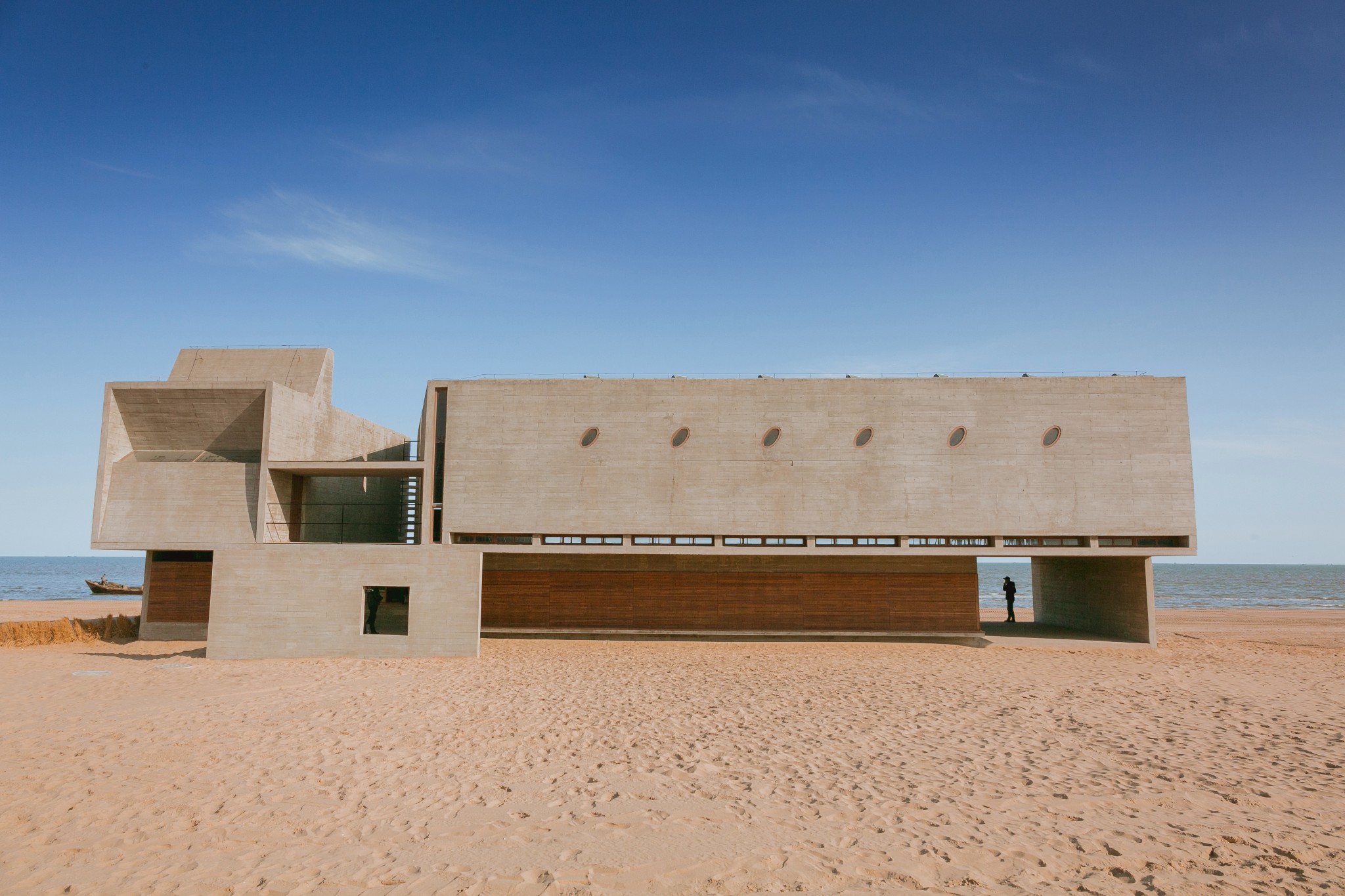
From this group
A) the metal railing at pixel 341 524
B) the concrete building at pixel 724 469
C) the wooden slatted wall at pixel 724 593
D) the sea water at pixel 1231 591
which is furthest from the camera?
the sea water at pixel 1231 591

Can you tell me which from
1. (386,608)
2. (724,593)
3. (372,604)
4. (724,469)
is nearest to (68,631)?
(386,608)

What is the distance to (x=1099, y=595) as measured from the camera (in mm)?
24391

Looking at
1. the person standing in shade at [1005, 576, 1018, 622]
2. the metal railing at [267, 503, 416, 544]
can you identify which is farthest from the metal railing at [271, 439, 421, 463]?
the person standing in shade at [1005, 576, 1018, 622]

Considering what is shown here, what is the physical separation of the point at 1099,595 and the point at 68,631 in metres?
31.0

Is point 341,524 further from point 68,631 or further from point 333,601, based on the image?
point 68,631

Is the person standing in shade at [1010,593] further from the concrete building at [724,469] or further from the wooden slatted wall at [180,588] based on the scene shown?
the wooden slatted wall at [180,588]

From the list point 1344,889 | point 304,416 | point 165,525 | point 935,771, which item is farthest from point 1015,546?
point 165,525

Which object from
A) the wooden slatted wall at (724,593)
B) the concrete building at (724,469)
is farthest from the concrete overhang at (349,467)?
the wooden slatted wall at (724,593)

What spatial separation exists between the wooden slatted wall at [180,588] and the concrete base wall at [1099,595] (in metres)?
26.9

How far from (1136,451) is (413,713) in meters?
18.8

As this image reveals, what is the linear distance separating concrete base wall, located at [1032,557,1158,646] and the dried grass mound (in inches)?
1150

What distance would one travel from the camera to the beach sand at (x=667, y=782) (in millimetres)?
6988

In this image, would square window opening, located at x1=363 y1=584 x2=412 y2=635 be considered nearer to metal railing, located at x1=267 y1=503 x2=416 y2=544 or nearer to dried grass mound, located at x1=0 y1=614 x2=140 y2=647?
metal railing, located at x1=267 y1=503 x2=416 y2=544

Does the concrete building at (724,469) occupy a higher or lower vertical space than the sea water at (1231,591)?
higher
